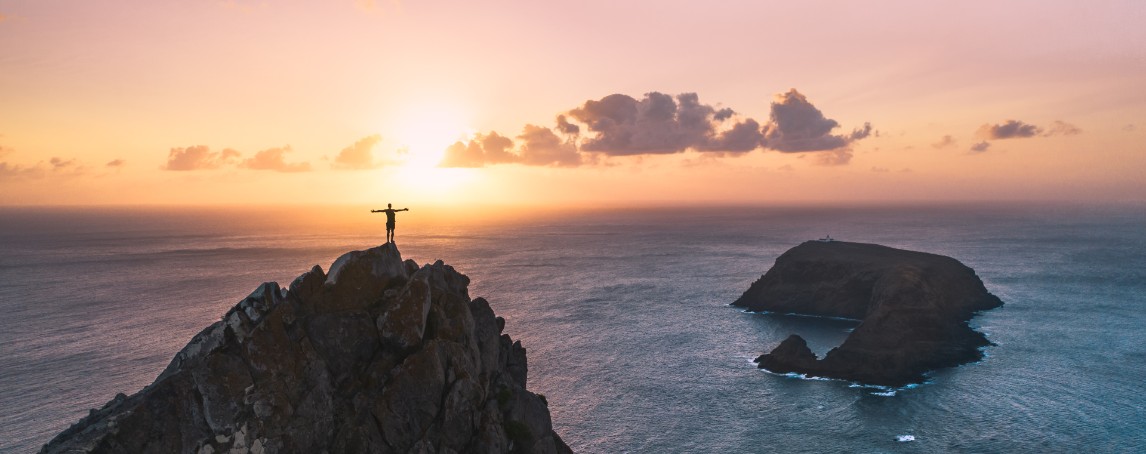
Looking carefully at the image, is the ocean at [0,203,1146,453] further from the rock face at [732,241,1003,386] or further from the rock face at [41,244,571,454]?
the rock face at [41,244,571,454]

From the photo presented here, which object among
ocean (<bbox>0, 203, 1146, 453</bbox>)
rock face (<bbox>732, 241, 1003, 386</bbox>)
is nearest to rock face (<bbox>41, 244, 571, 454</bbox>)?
ocean (<bbox>0, 203, 1146, 453</bbox>)

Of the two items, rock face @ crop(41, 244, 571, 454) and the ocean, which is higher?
rock face @ crop(41, 244, 571, 454)

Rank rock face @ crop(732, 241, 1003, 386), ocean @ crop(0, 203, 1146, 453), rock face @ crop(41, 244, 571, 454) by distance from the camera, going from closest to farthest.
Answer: rock face @ crop(41, 244, 571, 454) < ocean @ crop(0, 203, 1146, 453) < rock face @ crop(732, 241, 1003, 386)

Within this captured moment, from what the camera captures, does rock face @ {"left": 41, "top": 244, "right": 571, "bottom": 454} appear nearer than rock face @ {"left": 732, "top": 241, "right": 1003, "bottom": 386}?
Yes

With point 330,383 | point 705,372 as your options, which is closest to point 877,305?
point 705,372

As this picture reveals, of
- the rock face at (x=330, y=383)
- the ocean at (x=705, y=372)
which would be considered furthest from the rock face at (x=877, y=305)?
the rock face at (x=330, y=383)

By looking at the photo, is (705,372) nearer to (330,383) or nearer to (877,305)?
(877,305)

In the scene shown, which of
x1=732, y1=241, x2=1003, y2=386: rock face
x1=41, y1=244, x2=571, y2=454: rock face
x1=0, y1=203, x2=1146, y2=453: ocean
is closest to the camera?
x1=41, y1=244, x2=571, y2=454: rock face

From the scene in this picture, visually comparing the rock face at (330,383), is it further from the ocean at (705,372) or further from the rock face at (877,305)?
the rock face at (877,305)
